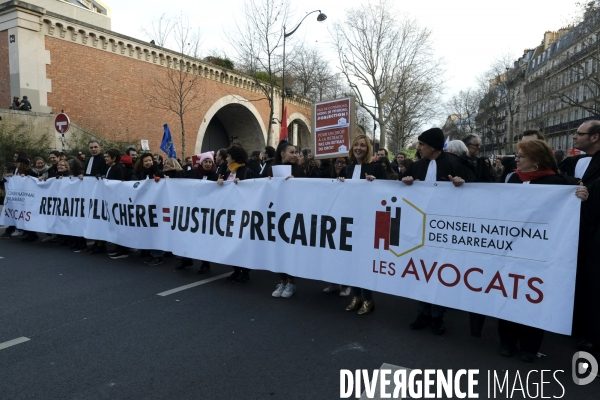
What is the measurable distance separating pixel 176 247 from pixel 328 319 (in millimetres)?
2841

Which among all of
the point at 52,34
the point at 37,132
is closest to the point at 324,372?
the point at 37,132

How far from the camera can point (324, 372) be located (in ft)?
11.0

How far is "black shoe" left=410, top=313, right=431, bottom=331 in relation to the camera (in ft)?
13.9

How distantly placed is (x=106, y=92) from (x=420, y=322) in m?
22.4

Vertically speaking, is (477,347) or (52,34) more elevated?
(52,34)

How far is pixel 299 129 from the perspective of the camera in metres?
50.0

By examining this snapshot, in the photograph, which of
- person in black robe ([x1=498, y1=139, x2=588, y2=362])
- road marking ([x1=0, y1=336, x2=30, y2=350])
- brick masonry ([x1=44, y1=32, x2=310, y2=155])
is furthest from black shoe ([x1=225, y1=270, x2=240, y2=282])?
brick masonry ([x1=44, y1=32, x2=310, y2=155])

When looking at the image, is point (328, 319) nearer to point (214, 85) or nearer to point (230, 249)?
point (230, 249)

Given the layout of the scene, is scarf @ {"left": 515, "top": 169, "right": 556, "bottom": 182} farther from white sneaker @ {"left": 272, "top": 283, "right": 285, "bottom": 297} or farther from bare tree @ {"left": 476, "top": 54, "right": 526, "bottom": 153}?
bare tree @ {"left": 476, "top": 54, "right": 526, "bottom": 153}

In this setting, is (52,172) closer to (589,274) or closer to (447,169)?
(447,169)

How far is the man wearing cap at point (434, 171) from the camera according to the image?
414 cm

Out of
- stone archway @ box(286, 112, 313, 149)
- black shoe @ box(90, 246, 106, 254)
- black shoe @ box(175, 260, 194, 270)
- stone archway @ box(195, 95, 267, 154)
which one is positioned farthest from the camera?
stone archway @ box(286, 112, 313, 149)

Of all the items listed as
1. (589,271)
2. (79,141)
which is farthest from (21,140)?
(589,271)

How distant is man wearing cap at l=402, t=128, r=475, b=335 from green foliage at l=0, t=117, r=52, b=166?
15283 millimetres
